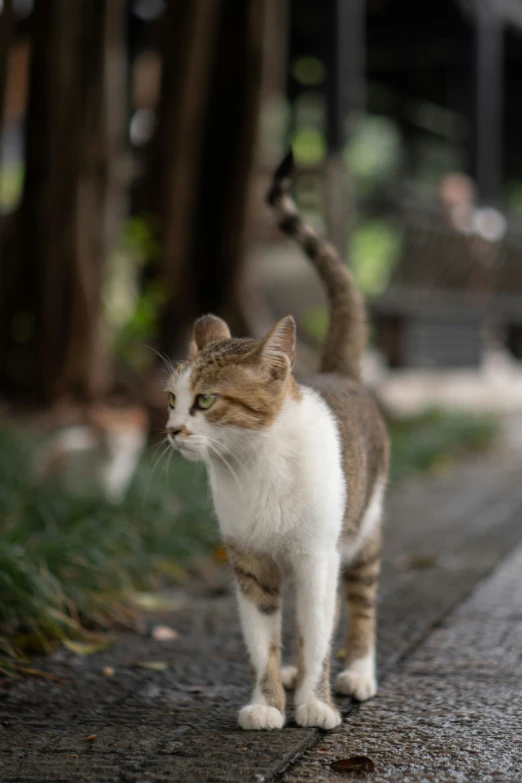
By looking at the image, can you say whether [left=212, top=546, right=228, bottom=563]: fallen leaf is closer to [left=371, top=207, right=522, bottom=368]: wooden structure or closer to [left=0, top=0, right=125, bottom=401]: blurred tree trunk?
[left=0, top=0, right=125, bottom=401]: blurred tree trunk

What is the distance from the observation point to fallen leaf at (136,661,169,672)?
3297mm

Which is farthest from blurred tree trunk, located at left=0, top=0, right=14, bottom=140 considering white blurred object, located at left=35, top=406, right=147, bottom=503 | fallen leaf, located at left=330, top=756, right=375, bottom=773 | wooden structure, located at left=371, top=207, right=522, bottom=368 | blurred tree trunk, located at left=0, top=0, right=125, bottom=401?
wooden structure, located at left=371, top=207, right=522, bottom=368

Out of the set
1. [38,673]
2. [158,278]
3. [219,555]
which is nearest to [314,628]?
[38,673]

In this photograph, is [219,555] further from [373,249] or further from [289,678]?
[373,249]

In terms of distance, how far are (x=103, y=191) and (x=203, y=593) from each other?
2866 millimetres

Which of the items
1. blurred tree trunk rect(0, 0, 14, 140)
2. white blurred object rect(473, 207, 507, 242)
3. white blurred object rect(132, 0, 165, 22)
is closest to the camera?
blurred tree trunk rect(0, 0, 14, 140)

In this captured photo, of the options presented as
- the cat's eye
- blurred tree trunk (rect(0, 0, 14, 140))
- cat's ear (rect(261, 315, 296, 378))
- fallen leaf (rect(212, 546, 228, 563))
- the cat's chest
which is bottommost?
fallen leaf (rect(212, 546, 228, 563))

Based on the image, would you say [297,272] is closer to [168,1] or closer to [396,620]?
[168,1]

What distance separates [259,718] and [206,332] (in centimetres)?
109

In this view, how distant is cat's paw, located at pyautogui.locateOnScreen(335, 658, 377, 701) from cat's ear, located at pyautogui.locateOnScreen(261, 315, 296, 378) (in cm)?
96

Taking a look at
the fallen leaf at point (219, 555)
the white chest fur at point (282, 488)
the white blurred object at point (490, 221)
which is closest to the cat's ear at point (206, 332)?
the white chest fur at point (282, 488)

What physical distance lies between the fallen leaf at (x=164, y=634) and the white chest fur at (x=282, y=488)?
3.58ft

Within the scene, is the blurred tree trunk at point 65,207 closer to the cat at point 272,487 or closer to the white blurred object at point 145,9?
the cat at point 272,487

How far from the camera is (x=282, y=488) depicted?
→ 105 inches
